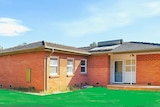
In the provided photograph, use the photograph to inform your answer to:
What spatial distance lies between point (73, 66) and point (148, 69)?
6759 mm

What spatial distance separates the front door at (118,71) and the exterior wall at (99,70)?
1.19 metres

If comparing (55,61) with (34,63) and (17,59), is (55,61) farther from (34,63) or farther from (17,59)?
(17,59)

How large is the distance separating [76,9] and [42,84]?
23.9 ft

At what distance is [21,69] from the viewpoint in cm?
1938

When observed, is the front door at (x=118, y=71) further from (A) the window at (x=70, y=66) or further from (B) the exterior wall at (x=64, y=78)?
(A) the window at (x=70, y=66)

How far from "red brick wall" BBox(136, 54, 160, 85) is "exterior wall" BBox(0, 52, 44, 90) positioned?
861cm

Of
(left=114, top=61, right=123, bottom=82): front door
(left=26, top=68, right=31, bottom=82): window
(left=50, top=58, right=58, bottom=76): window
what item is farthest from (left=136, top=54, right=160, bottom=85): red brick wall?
(left=26, top=68, right=31, bottom=82): window

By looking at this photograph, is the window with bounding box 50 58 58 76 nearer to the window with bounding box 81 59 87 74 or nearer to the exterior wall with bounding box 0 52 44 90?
the exterior wall with bounding box 0 52 44 90

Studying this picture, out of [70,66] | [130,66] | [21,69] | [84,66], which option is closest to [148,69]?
[130,66]

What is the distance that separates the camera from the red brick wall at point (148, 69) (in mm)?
18875

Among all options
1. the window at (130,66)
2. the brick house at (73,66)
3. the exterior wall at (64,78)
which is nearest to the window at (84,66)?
the brick house at (73,66)

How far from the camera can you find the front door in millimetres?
21837

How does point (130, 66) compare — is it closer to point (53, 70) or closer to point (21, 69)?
point (53, 70)

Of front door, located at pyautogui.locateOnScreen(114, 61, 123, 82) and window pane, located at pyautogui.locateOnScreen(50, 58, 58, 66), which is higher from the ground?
window pane, located at pyautogui.locateOnScreen(50, 58, 58, 66)
